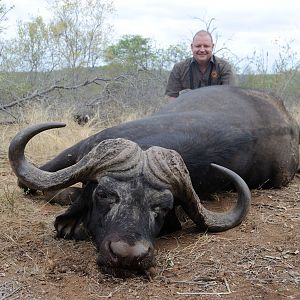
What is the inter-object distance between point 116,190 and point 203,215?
2.39 ft

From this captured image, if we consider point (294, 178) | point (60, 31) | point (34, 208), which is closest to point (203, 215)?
point (34, 208)

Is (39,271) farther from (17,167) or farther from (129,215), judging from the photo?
(17,167)

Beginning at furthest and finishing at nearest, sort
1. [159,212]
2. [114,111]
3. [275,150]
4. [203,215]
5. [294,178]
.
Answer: [114,111]
[294,178]
[275,150]
[203,215]
[159,212]

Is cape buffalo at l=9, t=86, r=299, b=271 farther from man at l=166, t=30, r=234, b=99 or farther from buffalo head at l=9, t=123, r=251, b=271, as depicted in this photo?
man at l=166, t=30, r=234, b=99

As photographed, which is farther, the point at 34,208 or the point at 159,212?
the point at 34,208

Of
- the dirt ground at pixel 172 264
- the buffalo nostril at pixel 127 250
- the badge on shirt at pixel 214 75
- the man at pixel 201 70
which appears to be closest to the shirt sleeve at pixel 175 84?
the man at pixel 201 70

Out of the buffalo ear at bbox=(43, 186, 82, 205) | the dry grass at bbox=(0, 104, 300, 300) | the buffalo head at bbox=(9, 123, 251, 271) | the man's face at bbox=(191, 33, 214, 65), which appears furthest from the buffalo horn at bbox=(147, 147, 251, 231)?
the man's face at bbox=(191, 33, 214, 65)

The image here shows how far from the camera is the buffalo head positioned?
9.52 ft

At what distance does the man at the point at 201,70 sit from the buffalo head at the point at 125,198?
363 cm

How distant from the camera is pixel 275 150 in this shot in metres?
5.04

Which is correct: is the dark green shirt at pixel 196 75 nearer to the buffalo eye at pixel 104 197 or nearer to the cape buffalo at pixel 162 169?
the cape buffalo at pixel 162 169

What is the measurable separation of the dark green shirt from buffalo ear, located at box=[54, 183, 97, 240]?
12.7ft

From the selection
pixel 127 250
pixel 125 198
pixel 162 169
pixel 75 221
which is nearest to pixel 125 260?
pixel 127 250

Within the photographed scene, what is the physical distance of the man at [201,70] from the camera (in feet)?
23.1
